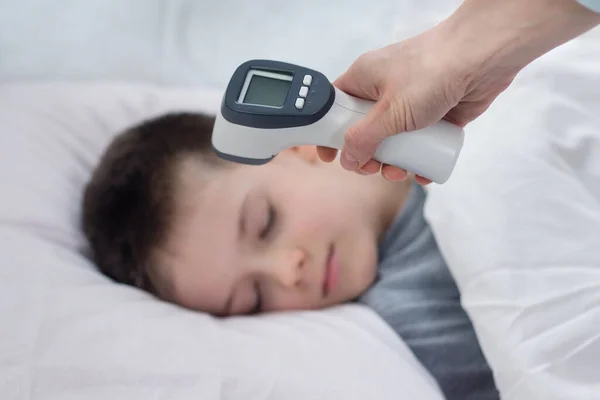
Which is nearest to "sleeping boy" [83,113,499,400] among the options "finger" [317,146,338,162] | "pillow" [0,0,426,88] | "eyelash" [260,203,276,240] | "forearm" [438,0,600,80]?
"eyelash" [260,203,276,240]

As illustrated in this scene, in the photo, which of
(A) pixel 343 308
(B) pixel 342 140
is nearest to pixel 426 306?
(A) pixel 343 308

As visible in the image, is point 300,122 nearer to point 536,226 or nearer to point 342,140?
point 342,140

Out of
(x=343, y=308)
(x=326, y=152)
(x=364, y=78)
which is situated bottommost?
(x=343, y=308)

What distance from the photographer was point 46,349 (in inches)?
26.3

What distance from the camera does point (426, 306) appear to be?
89cm

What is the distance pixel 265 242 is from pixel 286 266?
4 centimetres

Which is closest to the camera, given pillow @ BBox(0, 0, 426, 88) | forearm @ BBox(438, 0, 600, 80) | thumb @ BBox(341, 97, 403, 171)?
forearm @ BBox(438, 0, 600, 80)

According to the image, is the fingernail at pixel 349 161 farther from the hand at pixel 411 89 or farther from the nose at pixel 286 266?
the nose at pixel 286 266

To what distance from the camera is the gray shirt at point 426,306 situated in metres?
0.84

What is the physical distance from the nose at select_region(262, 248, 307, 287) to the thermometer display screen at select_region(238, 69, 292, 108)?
276 millimetres

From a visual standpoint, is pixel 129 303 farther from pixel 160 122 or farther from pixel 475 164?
pixel 475 164

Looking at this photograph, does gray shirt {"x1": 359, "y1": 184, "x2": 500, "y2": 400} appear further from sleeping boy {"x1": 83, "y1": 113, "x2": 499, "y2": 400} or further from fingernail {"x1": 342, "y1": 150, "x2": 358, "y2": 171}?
fingernail {"x1": 342, "y1": 150, "x2": 358, "y2": 171}

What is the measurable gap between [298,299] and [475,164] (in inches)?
11.3

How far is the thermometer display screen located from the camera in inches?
24.8
